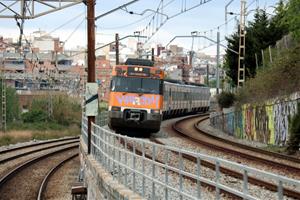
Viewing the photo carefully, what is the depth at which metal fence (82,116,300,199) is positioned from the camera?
21.0 feet

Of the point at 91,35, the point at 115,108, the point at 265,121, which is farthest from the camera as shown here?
the point at 265,121

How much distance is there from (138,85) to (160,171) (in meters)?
18.4

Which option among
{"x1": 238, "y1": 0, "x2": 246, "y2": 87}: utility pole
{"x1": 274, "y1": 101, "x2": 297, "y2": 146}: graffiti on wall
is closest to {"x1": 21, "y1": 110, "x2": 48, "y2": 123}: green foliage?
{"x1": 238, "y1": 0, "x2": 246, "y2": 87}: utility pole

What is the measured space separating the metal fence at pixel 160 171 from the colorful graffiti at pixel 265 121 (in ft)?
37.4

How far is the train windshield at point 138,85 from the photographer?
93.0 ft

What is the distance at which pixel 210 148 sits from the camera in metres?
22.9

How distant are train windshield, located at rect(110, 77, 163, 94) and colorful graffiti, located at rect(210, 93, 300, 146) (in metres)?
5.31

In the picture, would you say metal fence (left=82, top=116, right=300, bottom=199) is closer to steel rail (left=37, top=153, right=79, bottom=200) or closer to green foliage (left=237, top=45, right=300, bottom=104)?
steel rail (left=37, top=153, right=79, bottom=200)

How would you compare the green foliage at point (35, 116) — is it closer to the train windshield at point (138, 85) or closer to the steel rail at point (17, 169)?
the steel rail at point (17, 169)

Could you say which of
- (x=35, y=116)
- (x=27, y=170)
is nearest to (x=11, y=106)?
(x=35, y=116)

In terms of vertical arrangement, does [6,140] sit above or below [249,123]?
below

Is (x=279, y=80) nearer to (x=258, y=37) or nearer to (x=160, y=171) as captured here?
(x=258, y=37)

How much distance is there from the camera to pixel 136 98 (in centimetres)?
2831

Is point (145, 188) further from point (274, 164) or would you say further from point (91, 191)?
point (274, 164)
